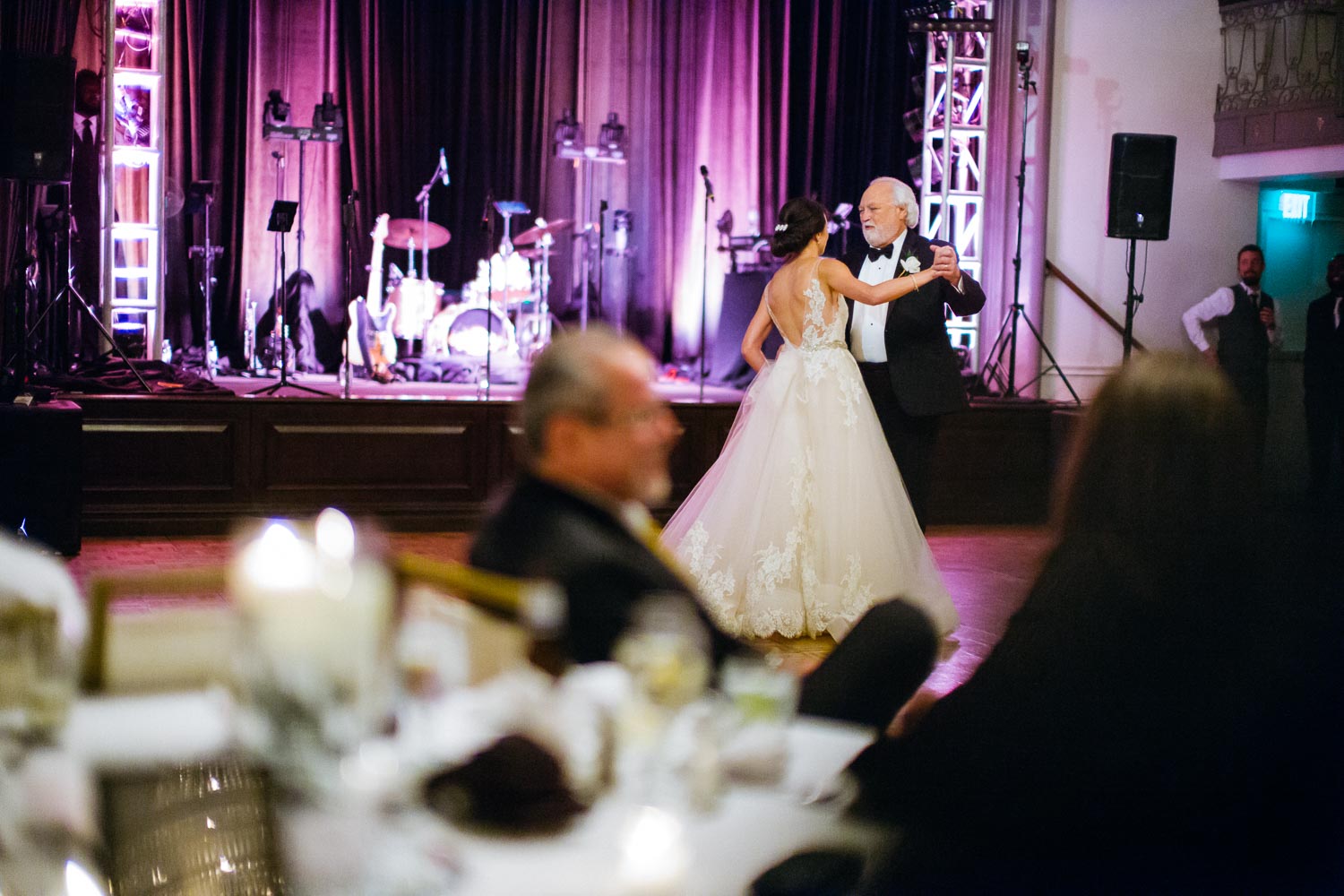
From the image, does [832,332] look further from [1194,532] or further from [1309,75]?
[1309,75]

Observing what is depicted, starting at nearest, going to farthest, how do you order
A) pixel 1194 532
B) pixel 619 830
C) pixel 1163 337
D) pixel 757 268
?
pixel 619 830
pixel 1194 532
pixel 1163 337
pixel 757 268

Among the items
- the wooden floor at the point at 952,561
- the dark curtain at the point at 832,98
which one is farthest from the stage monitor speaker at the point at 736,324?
the wooden floor at the point at 952,561

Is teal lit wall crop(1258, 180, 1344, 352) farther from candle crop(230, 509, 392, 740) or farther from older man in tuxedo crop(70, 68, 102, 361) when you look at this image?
candle crop(230, 509, 392, 740)

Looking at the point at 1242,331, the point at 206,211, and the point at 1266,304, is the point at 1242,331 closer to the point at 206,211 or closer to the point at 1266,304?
the point at 1266,304

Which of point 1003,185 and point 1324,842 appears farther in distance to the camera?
point 1003,185


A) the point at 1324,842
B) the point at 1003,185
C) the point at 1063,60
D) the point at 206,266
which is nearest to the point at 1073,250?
the point at 1003,185

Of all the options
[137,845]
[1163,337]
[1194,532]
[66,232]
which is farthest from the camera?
[1163,337]

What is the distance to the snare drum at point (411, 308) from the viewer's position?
381 inches

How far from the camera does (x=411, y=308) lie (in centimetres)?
970

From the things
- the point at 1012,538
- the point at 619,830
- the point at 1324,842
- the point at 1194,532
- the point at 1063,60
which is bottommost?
the point at 1012,538

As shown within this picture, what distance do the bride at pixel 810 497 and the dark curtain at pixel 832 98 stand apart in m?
5.50

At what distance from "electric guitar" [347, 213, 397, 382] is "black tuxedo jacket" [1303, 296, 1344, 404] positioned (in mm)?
5946

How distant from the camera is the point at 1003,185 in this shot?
8.42 meters

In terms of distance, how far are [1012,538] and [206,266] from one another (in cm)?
533
